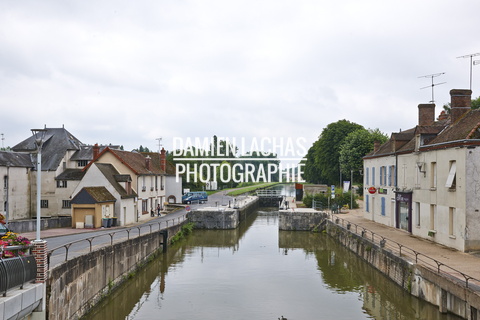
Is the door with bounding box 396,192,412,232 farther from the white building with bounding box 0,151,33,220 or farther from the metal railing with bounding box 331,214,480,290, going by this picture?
the white building with bounding box 0,151,33,220

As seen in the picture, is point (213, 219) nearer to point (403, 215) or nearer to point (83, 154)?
point (83, 154)

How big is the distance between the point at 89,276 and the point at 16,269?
610 centimetres

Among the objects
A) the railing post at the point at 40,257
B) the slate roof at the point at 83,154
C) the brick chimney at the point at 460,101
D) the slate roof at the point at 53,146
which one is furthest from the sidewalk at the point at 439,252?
the slate roof at the point at 53,146

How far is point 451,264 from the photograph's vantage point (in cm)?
1867

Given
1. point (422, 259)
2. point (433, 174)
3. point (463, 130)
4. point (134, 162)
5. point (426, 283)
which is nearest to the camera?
point (426, 283)

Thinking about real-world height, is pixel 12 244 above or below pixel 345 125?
below

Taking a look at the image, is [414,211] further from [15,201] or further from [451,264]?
[15,201]

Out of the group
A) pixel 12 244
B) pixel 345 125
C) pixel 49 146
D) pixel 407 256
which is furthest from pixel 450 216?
pixel 345 125

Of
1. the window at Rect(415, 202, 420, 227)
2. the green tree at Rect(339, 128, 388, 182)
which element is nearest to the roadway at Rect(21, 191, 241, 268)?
the window at Rect(415, 202, 420, 227)

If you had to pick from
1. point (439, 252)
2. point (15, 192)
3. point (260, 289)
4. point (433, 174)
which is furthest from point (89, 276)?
point (15, 192)

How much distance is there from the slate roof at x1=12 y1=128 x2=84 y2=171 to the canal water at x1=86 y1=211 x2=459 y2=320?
1763cm

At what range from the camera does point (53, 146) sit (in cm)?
4503

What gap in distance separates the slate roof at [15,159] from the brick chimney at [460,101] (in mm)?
34657

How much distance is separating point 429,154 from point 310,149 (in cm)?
7276
